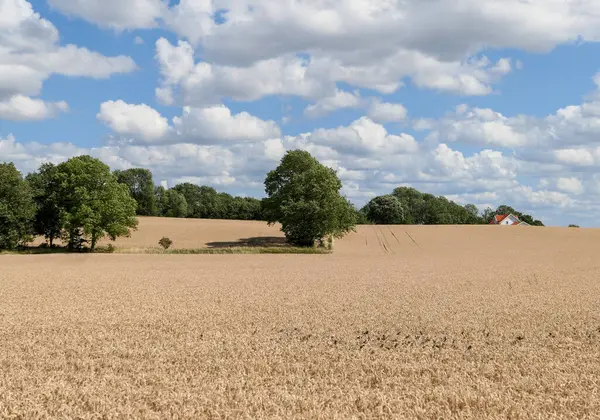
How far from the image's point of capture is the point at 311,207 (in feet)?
203

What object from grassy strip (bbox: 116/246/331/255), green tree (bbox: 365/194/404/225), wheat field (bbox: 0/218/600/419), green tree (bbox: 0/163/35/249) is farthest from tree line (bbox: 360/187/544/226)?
wheat field (bbox: 0/218/600/419)

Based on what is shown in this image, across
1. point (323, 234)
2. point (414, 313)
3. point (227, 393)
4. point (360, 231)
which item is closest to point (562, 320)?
point (414, 313)

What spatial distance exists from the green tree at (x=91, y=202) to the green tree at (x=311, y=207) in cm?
1646

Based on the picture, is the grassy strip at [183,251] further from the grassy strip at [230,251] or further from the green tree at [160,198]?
the green tree at [160,198]

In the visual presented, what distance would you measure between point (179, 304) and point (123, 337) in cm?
670

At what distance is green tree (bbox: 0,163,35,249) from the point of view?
5759cm

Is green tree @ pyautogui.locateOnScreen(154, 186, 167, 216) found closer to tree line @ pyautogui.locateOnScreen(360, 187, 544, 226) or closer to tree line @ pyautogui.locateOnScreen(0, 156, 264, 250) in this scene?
tree line @ pyautogui.locateOnScreen(360, 187, 544, 226)

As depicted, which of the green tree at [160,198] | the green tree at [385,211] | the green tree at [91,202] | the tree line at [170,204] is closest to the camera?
the green tree at [91,202]

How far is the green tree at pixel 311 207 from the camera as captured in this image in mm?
62719

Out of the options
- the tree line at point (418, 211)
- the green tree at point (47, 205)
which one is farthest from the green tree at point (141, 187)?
the green tree at point (47, 205)

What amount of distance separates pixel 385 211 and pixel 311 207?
70.7 meters

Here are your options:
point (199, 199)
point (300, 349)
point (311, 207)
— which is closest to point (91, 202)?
point (311, 207)

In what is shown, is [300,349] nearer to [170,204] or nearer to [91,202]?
[91,202]

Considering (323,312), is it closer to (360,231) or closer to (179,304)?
(179,304)
